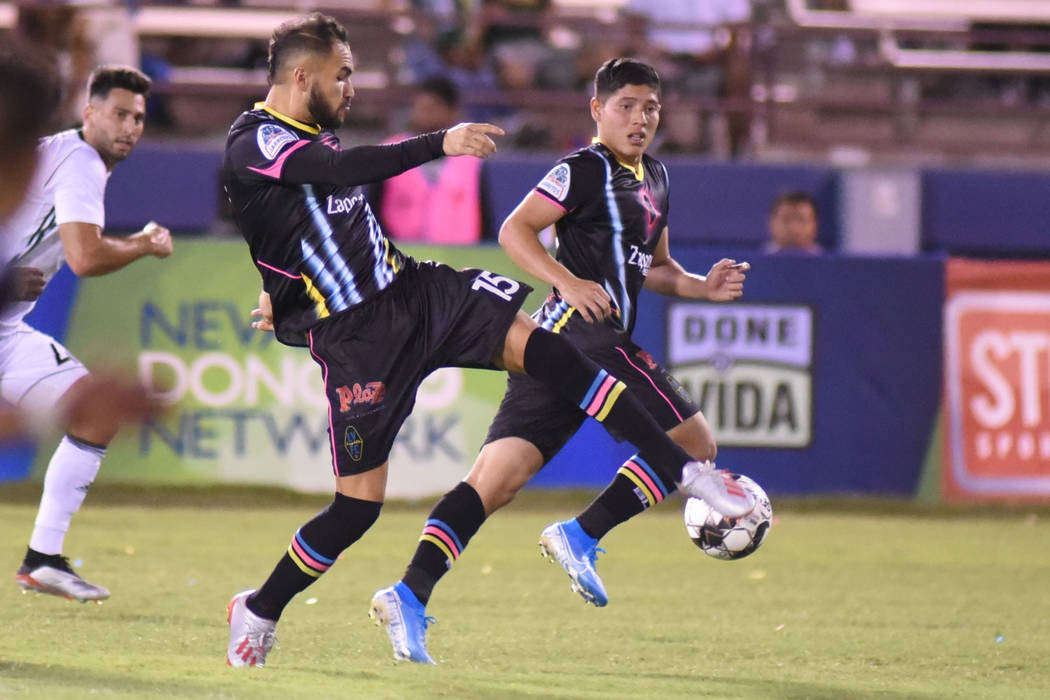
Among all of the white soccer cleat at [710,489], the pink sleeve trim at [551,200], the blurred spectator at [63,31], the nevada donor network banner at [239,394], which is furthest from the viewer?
the blurred spectator at [63,31]

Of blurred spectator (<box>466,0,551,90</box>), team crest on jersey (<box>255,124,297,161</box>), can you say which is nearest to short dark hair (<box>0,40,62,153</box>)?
team crest on jersey (<box>255,124,297,161</box>)

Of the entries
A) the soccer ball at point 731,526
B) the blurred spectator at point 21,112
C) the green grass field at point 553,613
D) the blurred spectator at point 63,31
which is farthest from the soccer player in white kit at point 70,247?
the blurred spectator at point 63,31

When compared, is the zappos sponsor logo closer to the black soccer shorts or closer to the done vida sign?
the black soccer shorts

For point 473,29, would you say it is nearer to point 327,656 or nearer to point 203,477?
point 203,477

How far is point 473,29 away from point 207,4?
2316 mm

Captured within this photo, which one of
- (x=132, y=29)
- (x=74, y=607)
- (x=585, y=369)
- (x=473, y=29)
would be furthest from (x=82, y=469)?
(x=473, y=29)

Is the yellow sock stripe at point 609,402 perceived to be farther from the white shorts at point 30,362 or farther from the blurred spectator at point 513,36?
the blurred spectator at point 513,36

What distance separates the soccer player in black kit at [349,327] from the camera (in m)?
5.29

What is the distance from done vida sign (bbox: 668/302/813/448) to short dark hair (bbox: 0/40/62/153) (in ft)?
27.1

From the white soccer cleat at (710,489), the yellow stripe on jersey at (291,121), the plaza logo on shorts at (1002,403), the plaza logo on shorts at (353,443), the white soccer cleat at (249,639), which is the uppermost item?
the yellow stripe on jersey at (291,121)

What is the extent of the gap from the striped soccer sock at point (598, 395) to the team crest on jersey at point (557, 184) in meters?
0.85

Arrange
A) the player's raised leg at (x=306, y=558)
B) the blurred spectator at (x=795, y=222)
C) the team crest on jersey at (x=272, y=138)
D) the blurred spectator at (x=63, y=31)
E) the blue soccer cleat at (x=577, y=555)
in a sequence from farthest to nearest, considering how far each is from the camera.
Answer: the blurred spectator at (x=63, y=31)
the blurred spectator at (x=795, y=222)
the blue soccer cleat at (x=577, y=555)
the player's raised leg at (x=306, y=558)
the team crest on jersey at (x=272, y=138)

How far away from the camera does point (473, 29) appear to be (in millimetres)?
14375

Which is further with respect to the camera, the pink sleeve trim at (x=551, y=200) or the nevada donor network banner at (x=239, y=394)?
the nevada donor network banner at (x=239, y=394)
